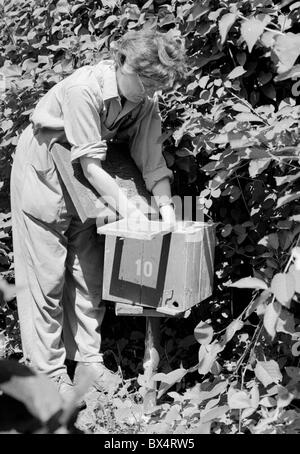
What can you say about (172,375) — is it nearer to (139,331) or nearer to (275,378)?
(275,378)

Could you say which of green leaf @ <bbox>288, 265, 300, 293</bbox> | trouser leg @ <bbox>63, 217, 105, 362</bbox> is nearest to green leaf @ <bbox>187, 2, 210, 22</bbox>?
trouser leg @ <bbox>63, 217, 105, 362</bbox>

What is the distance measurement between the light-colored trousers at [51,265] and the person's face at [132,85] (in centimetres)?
38

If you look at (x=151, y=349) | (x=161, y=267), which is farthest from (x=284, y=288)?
(x=151, y=349)

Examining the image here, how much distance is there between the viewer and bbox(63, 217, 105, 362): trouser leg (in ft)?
11.0

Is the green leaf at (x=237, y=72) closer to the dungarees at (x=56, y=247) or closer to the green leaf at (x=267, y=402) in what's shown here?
the dungarees at (x=56, y=247)

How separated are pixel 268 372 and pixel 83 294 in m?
1.00

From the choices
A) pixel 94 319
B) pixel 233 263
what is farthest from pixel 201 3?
pixel 94 319

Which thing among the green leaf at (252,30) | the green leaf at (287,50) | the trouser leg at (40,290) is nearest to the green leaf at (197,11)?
the green leaf at (252,30)

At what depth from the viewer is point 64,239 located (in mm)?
3289

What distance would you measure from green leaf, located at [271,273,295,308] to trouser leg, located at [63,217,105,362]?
3.58ft

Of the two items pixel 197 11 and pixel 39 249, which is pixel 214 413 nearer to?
pixel 39 249

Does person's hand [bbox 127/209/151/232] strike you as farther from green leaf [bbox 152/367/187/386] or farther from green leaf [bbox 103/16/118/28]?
green leaf [bbox 103/16/118/28]

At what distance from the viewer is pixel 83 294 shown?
3.43m
